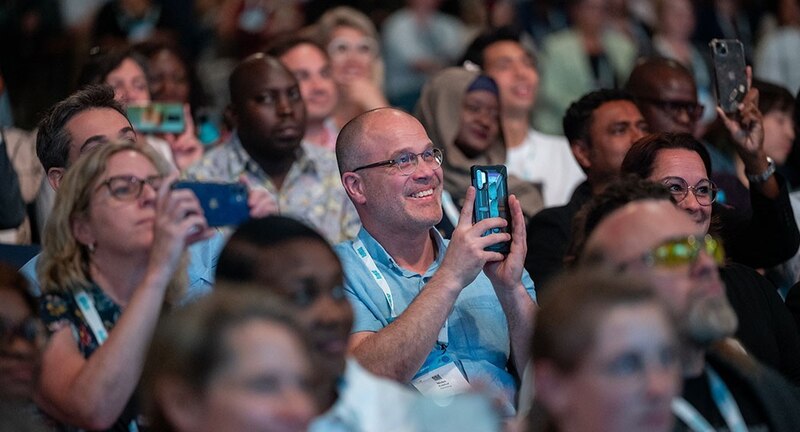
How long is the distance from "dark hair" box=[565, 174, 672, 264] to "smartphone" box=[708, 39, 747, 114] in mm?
1309

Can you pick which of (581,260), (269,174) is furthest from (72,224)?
(269,174)

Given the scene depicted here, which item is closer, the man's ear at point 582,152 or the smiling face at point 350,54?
the man's ear at point 582,152

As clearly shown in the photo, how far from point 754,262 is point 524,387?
1905 millimetres

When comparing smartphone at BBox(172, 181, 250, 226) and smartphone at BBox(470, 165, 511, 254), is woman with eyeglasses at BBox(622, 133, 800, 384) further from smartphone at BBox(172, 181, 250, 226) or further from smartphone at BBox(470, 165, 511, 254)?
smartphone at BBox(172, 181, 250, 226)

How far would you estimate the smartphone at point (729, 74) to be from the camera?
5.01 meters

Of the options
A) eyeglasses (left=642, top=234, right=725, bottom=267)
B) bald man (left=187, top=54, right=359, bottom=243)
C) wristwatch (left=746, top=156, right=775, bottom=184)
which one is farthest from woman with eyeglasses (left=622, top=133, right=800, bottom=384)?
bald man (left=187, top=54, right=359, bottom=243)

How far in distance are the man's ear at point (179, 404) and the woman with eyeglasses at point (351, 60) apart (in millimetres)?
A: 4606

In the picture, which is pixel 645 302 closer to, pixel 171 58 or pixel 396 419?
pixel 396 419

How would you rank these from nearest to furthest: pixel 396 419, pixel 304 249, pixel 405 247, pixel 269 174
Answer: pixel 396 419, pixel 304 249, pixel 405 247, pixel 269 174

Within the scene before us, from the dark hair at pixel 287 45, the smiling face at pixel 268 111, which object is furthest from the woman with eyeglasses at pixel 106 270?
the dark hair at pixel 287 45

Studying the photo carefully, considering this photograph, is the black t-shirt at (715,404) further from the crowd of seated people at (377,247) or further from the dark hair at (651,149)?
the dark hair at (651,149)

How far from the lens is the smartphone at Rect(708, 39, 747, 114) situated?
5.01 m

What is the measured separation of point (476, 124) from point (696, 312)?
3342 mm

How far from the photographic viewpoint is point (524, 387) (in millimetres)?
3650
